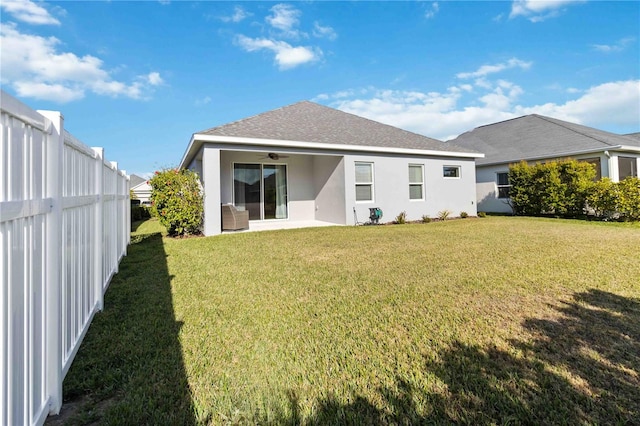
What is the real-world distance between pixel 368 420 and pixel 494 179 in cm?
1834

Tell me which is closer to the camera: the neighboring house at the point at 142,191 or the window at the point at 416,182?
the window at the point at 416,182

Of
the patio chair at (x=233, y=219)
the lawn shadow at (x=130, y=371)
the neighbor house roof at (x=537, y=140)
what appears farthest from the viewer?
the neighbor house roof at (x=537, y=140)

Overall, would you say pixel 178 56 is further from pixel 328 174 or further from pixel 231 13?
pixel 328 174

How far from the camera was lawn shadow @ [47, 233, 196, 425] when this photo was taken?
6.03 feet

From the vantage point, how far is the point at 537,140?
16.9m

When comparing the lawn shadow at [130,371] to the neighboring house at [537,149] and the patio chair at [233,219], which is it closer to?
the patio chair at [233,219]

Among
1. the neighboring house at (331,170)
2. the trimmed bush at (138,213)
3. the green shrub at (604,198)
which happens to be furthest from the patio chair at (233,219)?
the green shrub at (604,198)

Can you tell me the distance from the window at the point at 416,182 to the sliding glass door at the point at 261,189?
5543 millimetres

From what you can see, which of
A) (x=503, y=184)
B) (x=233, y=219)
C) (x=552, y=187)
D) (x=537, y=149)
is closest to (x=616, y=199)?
(x=552, y=187)

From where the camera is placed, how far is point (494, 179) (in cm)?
1712

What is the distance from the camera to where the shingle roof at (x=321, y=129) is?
430 inches

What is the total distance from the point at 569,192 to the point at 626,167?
3.80 m

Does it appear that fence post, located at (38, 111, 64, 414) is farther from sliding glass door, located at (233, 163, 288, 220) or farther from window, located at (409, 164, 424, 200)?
window, located at (409, 164, 424, 200)

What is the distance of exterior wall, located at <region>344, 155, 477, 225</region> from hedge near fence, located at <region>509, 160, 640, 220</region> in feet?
7.39
